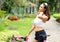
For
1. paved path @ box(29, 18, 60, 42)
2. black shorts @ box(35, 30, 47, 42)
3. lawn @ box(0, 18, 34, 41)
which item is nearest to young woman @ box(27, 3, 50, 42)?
black shorts @ box(35, 30, 47, 42)

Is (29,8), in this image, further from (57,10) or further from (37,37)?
(37,37)

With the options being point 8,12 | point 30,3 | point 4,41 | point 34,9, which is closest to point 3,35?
point 4,41

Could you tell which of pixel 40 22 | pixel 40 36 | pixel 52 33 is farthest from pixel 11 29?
pixel 40 22

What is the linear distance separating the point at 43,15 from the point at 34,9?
37.9m

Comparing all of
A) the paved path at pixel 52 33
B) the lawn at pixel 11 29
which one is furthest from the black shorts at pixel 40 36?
the paved path at pixel 52 33

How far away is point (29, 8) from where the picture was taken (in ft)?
149

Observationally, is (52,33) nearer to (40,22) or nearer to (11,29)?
(11,29)

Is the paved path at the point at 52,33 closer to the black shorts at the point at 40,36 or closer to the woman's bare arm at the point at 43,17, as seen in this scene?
the black shorts at the point at 40,36

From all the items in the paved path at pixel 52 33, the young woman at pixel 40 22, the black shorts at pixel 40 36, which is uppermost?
the young woman at pixel 40 22

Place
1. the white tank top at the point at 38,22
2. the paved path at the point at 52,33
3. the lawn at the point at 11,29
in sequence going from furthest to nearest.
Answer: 1. the paved path at the point at 52,33
2. the lawn at the point at 11,29
3. the white tank top at the point at 38,22

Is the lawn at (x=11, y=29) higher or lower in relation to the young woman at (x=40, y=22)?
lower

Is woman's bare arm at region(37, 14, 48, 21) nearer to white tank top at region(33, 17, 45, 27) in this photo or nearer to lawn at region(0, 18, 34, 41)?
white tank top at region(33, 17, 45, 27)

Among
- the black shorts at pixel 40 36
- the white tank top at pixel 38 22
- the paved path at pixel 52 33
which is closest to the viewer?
the white tank top at pixel 38 22

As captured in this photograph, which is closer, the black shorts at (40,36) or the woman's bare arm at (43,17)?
the woman's bare arm at (43,17)
